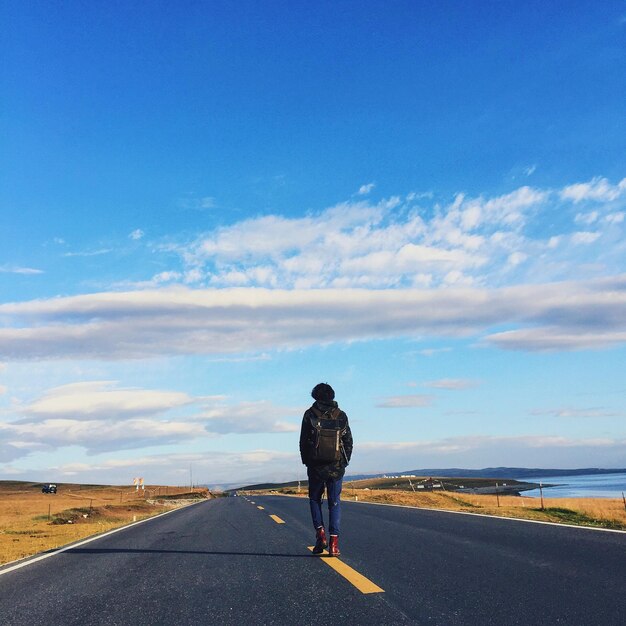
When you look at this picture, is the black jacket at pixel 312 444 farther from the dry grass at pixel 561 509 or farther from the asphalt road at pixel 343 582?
the dry grass at pixel 561 509

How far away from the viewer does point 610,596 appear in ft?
16.2

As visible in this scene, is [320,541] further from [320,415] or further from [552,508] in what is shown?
[552,508]

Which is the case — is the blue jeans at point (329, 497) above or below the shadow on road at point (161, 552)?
above

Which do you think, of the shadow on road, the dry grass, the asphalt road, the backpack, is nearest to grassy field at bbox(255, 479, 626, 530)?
the dry grass

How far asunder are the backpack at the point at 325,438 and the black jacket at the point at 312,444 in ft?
0.15

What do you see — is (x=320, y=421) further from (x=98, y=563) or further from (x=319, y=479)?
(x=98, y=563)

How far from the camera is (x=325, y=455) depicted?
7.79m

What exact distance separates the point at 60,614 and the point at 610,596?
4867 millimetres

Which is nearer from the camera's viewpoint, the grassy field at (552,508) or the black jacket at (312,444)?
the black jacket at (312,444)

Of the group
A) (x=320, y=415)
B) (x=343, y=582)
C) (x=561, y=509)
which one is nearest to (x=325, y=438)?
(x=320, y=415)

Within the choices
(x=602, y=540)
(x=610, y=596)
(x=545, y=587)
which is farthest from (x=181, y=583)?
(x=602, y=540)

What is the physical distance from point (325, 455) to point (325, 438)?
226 millimetres

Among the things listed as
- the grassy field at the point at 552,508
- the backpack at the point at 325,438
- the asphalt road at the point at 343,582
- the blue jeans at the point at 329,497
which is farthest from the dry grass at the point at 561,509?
the backpack at the point at 325,438

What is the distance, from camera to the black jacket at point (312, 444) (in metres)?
7.82
